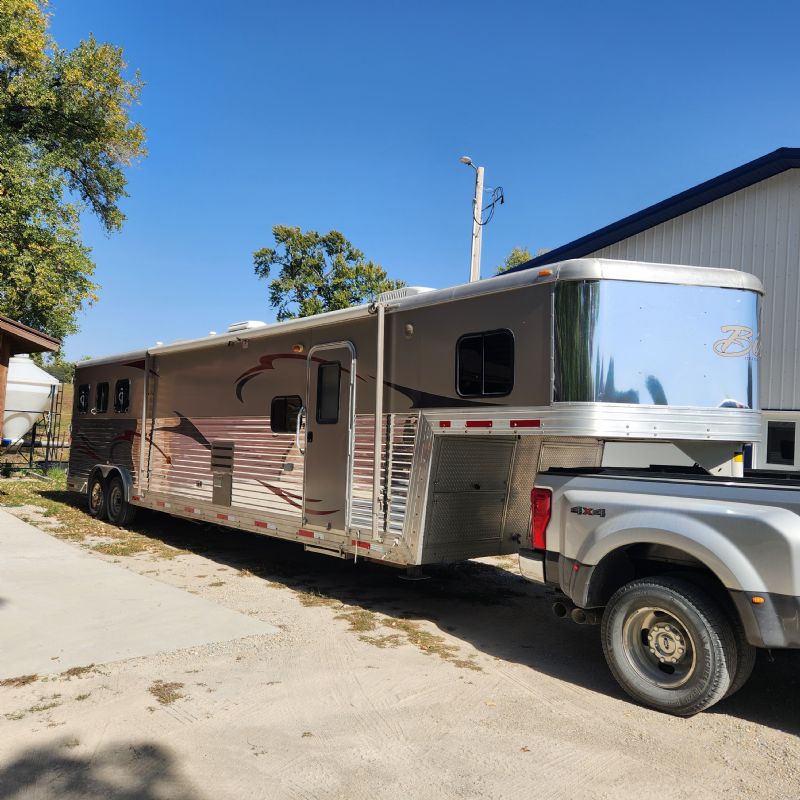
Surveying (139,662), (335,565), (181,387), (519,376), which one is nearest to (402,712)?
(139,662)

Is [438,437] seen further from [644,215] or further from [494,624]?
[644,215]

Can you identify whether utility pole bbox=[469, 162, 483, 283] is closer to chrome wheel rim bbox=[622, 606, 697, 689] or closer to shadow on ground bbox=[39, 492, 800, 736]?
shadow on ground bbox=[39, 492, 800, 736]

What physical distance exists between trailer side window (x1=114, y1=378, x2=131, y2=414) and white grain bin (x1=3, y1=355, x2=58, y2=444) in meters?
8.93

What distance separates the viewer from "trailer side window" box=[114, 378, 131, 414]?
11.0m

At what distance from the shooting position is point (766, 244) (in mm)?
11461

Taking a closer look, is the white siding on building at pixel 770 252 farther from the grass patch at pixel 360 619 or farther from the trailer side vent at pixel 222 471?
the trailer side vent at pixel 222 471

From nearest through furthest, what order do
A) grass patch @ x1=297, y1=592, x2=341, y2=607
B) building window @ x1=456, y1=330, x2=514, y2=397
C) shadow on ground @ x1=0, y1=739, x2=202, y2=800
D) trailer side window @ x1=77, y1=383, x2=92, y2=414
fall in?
shadow on ground @ x1=0, y1=739, x2=202, y2=800 < building window @ x1=456, y1=330, x2=514, y2=397 < grass patch @ x1=297, y1=592, x2=341, y2=607 < trailer side window @ x1=77, y1=383, x2=92, y2=414

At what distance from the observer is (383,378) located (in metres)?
6.58

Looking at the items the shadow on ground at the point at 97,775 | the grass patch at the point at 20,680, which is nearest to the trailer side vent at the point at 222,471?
the grass patch at the point at 20,680

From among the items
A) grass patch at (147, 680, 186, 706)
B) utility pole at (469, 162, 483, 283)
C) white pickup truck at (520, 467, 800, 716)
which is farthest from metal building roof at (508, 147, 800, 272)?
grass patch at (147, 680, 186, 706)

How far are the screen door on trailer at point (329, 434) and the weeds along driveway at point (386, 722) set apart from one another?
103 centimetres

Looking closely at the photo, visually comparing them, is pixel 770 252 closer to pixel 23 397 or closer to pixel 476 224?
pixel 476 224

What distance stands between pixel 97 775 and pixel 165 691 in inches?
43.5

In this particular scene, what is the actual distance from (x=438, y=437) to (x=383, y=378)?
0.86 meters
